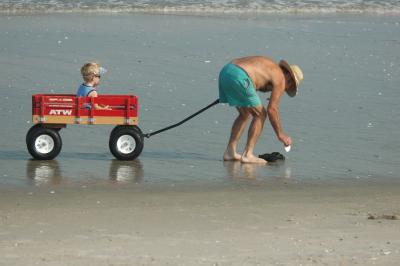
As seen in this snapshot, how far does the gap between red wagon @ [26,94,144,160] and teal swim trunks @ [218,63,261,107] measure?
2.98 feet

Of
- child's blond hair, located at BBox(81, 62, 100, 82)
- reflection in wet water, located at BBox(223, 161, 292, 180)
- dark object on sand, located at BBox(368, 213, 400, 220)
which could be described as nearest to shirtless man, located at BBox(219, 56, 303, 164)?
reflection in wet water, located at BBox(223, 161, 292, 180)

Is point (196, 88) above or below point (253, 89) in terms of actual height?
below

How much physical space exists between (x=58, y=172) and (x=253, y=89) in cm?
210

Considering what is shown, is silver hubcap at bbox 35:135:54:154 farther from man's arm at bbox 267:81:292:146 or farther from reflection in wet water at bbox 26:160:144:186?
man's arm at bbox 267:81:292:146

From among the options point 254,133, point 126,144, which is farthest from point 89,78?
point 254,133

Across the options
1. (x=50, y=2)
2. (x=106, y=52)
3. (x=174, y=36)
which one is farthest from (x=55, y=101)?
(x=50, y=2)

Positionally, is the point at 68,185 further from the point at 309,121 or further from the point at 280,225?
the point at 309,121

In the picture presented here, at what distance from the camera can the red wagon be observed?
1133 cm

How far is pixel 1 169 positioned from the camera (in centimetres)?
1079

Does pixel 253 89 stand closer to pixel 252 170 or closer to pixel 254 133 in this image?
pixel 254 133

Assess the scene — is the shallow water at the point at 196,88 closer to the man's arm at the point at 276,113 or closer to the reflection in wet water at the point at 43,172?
the reflection in wet water at the point at 43,172

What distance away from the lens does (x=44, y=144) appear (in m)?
11.4

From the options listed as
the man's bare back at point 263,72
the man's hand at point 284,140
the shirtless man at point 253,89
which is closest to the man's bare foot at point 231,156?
the shirtless man at point 253,89

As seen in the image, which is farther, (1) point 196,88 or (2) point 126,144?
(1) point 196,88
